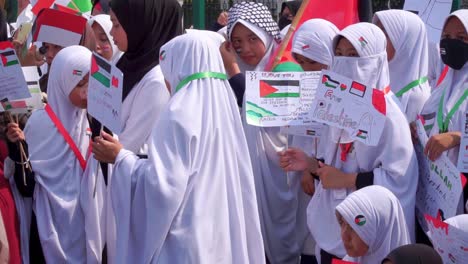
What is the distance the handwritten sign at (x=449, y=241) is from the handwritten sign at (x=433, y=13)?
3.58 meters

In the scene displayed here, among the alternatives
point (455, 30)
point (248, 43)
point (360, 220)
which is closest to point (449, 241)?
point (360, 220)

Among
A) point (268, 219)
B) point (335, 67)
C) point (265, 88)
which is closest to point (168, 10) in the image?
point (265, 88)

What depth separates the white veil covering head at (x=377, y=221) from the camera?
4.39m

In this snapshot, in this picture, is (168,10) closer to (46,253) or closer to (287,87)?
(287,87)

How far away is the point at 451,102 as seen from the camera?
511cm

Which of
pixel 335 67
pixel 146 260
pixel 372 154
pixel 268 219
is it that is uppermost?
pixel 335 67

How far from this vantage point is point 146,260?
176 inches

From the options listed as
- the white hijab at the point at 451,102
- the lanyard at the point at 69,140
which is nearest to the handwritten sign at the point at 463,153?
the white hijab at the point at 451,102

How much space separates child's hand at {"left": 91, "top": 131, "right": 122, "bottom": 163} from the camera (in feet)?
15.1

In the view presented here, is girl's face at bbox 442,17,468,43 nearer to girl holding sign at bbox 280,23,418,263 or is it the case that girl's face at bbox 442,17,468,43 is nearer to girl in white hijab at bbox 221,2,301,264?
girl holding sign at bbox 280,23,418,263

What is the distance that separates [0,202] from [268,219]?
168 centimetres

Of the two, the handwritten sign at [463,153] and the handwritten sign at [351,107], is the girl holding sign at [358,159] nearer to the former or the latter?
the handwritten sign at [351,107]

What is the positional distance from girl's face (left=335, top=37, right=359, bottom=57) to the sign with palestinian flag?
1.86 meters

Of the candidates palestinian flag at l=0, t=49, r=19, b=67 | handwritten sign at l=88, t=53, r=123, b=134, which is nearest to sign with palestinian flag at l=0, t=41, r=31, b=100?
palestinian flag at l=0, t=49, r=19, b=67
